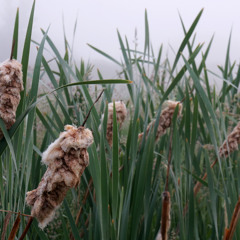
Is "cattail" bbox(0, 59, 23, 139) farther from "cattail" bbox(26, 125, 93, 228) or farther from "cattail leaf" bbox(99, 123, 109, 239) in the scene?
"cattail leaf" bbox(99, 123, 109, 239)

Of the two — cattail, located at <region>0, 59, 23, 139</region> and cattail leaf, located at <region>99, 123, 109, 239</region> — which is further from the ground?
cattail, located at <region>0, 59, 23, 139</region>

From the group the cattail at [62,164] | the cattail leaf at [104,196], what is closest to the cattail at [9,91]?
the cattail at [62,164]

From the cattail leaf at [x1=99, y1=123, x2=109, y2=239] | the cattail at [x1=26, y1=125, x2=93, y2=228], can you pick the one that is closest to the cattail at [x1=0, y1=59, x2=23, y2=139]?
the cattail at [x1=26, y1=125, x2=93, y2=228]

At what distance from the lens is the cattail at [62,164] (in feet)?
1.86

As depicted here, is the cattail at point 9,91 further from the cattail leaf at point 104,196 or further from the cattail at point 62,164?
the cattail leaf at point 104,196

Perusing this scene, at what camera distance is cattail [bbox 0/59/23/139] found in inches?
25.0

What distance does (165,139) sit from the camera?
151cm

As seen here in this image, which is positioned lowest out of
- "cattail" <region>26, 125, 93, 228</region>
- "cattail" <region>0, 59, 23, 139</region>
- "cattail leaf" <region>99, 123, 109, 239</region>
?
"cattail leaf" <region>99, 123, 109, 239</region>

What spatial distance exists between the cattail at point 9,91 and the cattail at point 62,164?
0.38 ft

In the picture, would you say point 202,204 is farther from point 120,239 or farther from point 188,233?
point 120,239

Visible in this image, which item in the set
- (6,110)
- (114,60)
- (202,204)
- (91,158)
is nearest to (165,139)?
(114,60)

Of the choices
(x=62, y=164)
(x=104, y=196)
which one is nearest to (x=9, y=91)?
(x=62, y=164)

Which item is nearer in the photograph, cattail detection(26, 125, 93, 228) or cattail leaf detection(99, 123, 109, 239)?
cattail detection(26, 125, 93, 228)

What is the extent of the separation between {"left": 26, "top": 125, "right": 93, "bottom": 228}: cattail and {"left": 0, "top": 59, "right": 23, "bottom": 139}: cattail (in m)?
0.12
